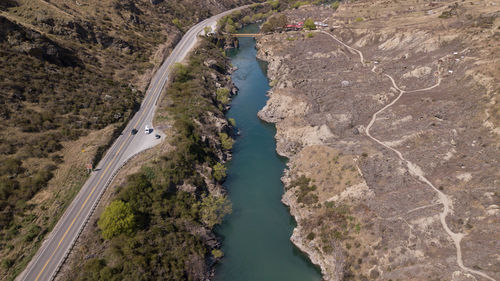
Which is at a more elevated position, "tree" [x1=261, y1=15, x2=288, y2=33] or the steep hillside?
the steep hillside

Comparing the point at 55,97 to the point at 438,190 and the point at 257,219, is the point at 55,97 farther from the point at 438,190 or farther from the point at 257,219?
the point at 438,190

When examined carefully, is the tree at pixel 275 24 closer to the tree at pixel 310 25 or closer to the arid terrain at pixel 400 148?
the tree at pixel 310 25

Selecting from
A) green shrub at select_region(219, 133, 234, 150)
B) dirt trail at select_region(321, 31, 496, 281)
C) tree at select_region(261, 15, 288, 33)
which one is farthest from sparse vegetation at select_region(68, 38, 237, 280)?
tree at select_region(261, 15, 288, 33)

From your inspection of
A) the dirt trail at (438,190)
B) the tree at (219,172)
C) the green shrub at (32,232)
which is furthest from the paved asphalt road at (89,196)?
the dirt trail at (438,190)

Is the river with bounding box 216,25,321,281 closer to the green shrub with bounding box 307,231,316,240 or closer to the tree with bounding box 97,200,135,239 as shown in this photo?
the green shrub with bounding box 307,231,316,240

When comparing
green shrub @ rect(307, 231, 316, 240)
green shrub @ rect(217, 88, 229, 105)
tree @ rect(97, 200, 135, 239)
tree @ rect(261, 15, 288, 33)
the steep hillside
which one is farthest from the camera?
tree @ rect(261, 15, 288, 33)

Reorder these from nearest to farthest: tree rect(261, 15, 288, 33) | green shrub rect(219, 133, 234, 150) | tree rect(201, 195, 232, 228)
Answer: tree rect(201, 195, 232, 228)
green shrub rect(219, 133, 234, 150)
tree rect(261, 15, 288, 33)
